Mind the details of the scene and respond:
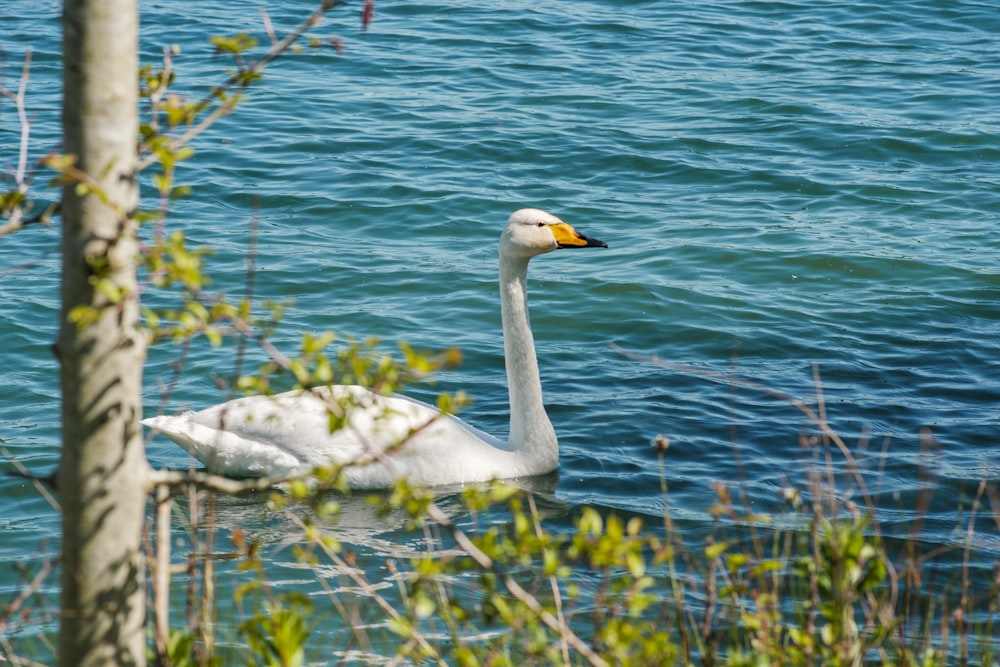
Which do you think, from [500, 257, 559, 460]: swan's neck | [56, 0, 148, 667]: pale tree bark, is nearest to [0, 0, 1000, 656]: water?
[500, 257, 559, 460]: swan's neck

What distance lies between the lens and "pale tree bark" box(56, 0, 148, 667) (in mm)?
2564

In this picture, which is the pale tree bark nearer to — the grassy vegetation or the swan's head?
the grassy vegetation

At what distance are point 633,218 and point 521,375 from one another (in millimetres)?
4699

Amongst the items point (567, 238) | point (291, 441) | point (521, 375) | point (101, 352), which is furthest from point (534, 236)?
point (101, 352)

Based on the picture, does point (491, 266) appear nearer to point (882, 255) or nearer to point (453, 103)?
point (882, 255)

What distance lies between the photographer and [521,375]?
741 cm

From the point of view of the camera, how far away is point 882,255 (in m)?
11.0

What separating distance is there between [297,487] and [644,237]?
8990mm

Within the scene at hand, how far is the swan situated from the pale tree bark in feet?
13.2

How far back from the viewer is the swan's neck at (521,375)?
24.0 feet

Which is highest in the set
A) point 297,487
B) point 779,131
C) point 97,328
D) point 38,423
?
point 97,328

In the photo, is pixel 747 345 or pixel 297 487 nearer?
pixel 297 487

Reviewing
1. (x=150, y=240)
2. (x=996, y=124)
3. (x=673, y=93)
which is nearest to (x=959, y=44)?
(x=996, y=124)

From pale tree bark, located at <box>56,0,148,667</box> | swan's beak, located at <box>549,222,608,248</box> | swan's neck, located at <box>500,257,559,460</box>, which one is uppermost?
pale tree bark, located at <box>56,0,148,667</box>
